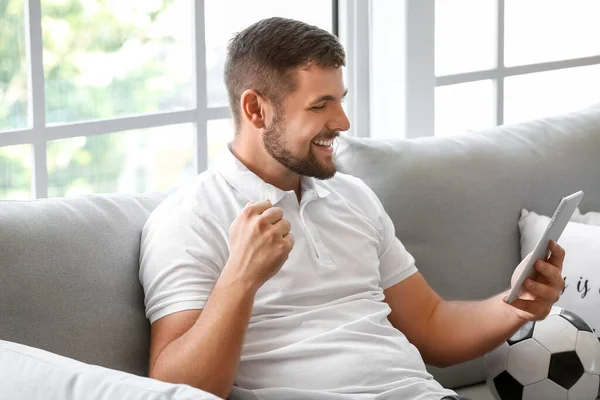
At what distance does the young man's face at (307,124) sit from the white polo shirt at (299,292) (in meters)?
A: 0.07

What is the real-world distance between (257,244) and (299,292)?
0.21m

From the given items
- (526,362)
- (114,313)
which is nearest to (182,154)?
(114,313)

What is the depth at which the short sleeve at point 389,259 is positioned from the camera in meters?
2.00

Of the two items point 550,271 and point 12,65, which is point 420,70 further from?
point 12,65

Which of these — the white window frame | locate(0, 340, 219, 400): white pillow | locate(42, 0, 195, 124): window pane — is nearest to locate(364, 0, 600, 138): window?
the white window frame

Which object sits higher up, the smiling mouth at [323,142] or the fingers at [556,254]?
the smiling mouth at [323,142]

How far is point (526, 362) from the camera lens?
6.44 feet

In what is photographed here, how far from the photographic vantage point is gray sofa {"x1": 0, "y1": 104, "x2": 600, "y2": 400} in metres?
1.58

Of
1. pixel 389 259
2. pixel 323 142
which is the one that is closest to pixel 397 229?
pixel 389 259

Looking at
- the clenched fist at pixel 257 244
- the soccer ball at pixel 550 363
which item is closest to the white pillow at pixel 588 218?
the soccer ball at pixel 550 363

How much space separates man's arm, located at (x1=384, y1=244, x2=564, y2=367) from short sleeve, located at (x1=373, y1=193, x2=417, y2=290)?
2cm

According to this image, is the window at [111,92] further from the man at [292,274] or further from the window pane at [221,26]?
the man at [292,274]

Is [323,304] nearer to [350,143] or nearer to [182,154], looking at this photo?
[350,143]

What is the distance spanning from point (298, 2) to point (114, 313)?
45.6 inches
